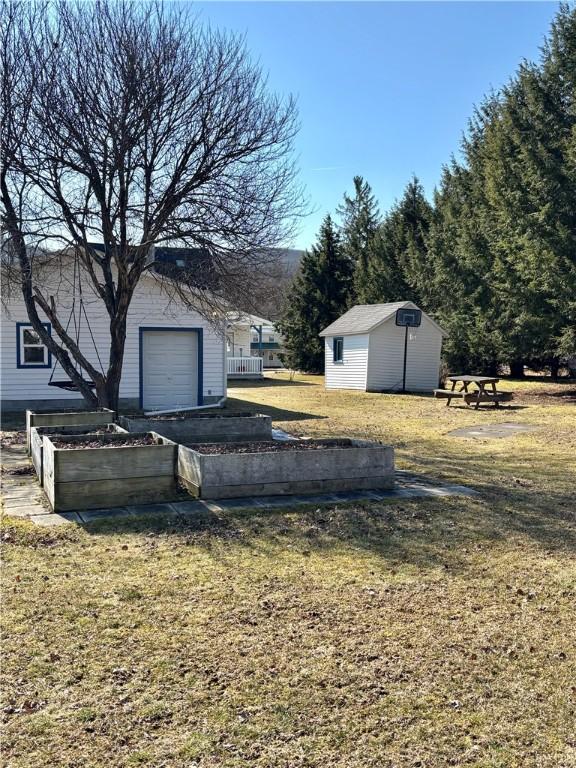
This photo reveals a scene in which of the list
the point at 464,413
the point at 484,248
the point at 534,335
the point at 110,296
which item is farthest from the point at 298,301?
the point at 110,296

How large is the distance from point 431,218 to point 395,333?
10.0m

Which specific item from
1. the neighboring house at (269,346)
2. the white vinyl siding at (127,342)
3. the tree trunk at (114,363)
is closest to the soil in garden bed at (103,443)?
the tree trunk at (114,363)

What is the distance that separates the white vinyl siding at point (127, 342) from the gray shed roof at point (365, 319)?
8.76 metres

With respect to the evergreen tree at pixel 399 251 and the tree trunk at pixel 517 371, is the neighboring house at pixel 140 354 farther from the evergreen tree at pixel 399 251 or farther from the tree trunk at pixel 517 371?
the evergreen tree at pixel 399 251

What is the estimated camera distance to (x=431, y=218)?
3152cm

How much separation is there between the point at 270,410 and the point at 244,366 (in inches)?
657

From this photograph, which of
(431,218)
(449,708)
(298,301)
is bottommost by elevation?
(449,708)

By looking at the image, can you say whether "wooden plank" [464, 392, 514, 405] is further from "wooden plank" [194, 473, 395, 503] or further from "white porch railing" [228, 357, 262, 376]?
"white porch railing" [228, 357, 262, 376]

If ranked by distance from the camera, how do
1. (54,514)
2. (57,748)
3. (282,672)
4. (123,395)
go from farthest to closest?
(123,395) → (54,514) → (282,672) → (57,748)

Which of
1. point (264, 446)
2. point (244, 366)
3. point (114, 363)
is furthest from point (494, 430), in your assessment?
point (244, 366)

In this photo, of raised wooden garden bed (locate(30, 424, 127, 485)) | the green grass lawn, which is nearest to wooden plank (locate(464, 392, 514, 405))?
the green grass lawn

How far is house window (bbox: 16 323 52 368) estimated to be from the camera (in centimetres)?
1509

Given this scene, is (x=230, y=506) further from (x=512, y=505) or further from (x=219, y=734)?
(x=219, y=734)

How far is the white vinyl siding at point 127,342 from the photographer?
49.4 ft
